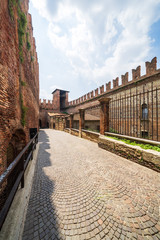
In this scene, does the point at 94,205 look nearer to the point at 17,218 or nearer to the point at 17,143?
the point at 17,218

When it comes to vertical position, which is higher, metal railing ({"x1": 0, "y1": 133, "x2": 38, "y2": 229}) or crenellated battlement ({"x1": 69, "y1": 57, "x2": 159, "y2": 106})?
crenellated battlement ({"x1": 69, "y1": 57, "x2": 159, "y2": 106})

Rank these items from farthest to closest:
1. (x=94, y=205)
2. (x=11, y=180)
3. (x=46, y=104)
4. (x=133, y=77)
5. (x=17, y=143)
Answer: (x=46, y=104) < (x=133, y=77) < (x=17, y=143) < (x=11, y=180) < (x=94, y=205)

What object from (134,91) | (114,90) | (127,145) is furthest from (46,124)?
(127,145)

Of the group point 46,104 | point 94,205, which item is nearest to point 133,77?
point 94,205

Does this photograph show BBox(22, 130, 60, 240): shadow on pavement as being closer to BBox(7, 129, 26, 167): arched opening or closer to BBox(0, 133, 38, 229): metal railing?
BBox(0, 133, 38, 229): metal railing

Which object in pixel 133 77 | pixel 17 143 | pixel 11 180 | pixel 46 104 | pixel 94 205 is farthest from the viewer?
pixel 46 104

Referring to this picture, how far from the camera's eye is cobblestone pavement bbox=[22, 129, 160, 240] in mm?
1360

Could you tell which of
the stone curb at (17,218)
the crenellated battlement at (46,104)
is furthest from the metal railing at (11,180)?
the crenellated battlement at (46,104)

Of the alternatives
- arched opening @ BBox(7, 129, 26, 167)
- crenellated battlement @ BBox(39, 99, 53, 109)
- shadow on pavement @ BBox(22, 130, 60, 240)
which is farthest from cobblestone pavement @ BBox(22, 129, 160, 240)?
crenellated battlement @ BBox(39, 99, 53, 109)

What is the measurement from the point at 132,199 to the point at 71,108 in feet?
77.3

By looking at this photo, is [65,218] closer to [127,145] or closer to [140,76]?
[127,145]

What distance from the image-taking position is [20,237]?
A: 1292 mm

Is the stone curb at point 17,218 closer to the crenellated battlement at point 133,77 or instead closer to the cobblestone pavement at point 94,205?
the cobblestone pavement at point 94,205

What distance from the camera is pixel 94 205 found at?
179 cm
